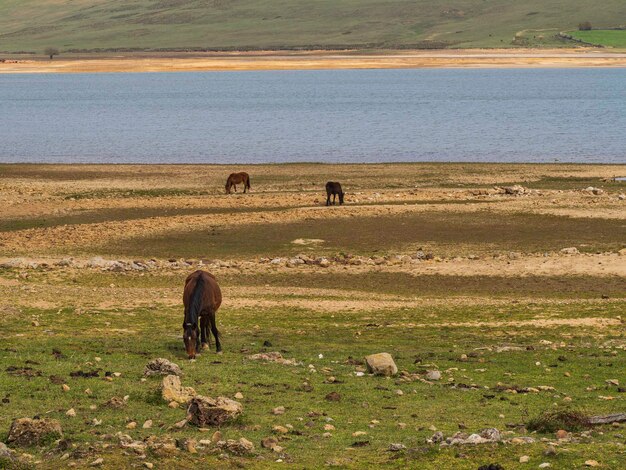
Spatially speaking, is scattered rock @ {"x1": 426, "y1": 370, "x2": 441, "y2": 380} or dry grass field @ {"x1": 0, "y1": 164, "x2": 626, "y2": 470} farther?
scattered rock @ {"x1": 426, "y1": 370, "x2": 441, "y2": 380}

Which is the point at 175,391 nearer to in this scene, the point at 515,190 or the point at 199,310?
the point at 199,310

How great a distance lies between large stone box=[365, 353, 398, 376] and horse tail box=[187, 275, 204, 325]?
105 inches

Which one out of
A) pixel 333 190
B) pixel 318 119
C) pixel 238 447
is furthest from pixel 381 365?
pixel 318 119

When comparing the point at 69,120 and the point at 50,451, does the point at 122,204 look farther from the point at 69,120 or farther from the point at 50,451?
the point at 69,120

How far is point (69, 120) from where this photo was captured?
91562 millimetres

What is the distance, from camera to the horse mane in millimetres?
16719

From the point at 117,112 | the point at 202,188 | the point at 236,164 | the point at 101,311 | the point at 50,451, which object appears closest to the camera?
the point at 50,451

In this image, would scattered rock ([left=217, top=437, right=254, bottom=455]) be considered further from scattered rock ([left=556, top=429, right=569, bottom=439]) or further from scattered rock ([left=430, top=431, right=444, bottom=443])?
scattered rock ([left=556, top=429, right=569, bottom=439])

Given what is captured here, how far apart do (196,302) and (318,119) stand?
72917mm

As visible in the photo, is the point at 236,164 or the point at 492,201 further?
the point at 236,164

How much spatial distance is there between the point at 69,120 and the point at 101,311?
72222mm

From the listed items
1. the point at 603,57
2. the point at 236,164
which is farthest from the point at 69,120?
the point at 603,57

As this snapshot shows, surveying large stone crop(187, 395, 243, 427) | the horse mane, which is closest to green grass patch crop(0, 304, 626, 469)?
large stone crop(187, 395, 243, 427)

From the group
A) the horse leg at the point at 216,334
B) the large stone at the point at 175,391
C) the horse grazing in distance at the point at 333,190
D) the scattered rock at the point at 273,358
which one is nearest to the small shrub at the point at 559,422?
the large stone at the point at 175,391
